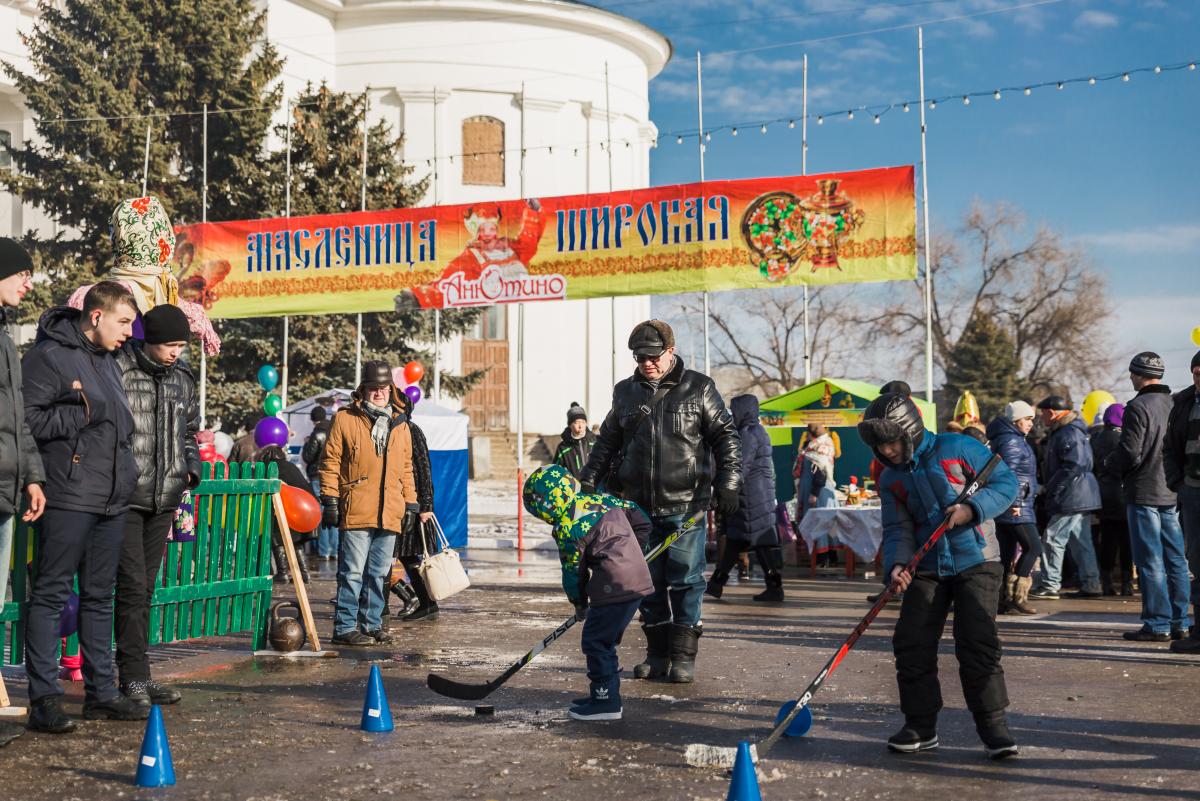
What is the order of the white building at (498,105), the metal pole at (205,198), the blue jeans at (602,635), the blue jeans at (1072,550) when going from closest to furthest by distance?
the blue jeans at (602,635)
the blue jeans at (1072,550)
the metal pole at (205,198)
the white building at (498,105)

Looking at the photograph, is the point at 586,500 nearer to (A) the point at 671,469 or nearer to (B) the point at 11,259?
(A) the point at 671,469

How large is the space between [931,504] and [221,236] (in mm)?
18515

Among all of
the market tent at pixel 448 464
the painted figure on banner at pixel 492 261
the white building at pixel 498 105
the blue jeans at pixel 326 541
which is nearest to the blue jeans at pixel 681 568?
the blue jeans at pixel 326 541

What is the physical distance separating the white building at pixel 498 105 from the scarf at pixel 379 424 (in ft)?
94.2

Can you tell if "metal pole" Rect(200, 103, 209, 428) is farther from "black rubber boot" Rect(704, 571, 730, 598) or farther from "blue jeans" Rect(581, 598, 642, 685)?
"blue jeans" Rect(581, 598, 642, 685)

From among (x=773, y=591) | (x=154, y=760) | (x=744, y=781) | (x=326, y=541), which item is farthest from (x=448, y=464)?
(x=744, y=781)

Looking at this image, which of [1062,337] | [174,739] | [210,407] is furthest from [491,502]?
[1062,337]

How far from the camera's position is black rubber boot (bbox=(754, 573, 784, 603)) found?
12648mm

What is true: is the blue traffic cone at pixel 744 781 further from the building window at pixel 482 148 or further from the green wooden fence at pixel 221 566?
the building window at pixel 482 148

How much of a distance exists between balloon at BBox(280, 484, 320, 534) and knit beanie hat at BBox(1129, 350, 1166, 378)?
6206mm

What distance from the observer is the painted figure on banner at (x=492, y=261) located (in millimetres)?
20203

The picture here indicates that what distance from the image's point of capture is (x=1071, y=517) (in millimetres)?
12992

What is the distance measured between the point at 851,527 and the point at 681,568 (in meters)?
8.13

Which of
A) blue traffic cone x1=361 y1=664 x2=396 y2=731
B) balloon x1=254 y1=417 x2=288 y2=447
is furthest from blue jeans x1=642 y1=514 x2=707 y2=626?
balloon x1=254 y1=417 x2=288 y2=447
